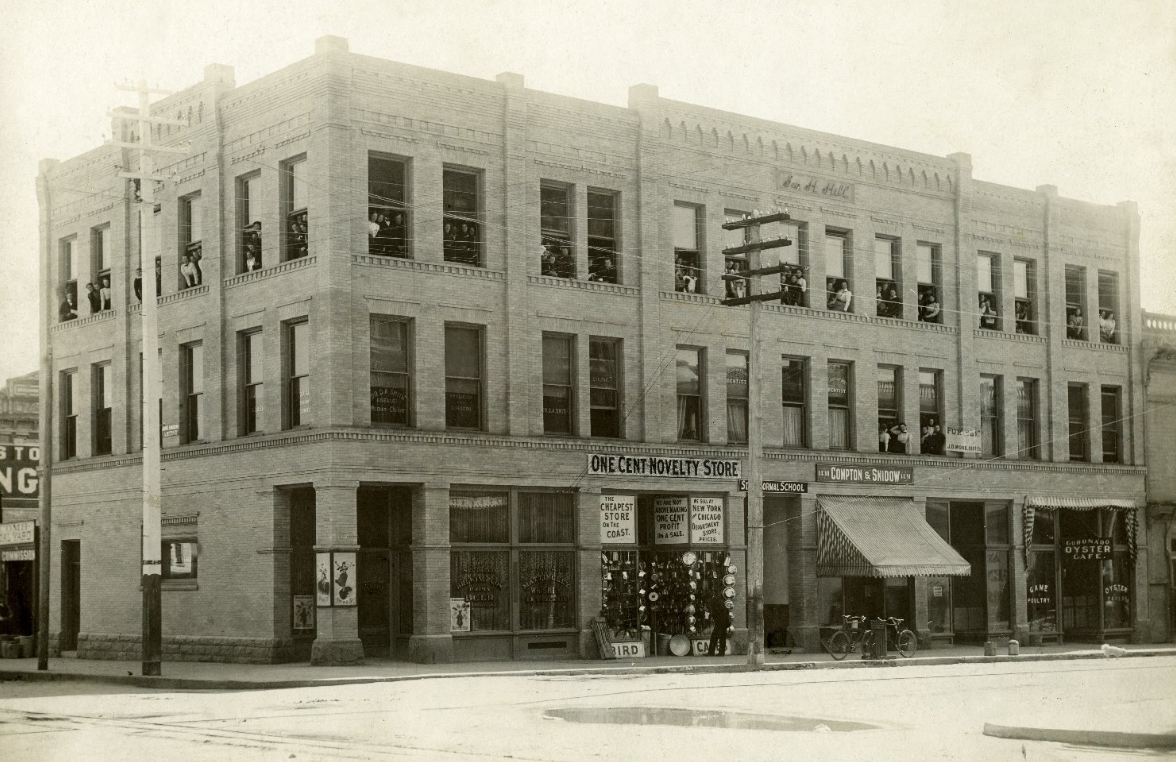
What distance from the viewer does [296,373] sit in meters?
31.6

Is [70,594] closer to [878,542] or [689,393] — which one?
[689,393]

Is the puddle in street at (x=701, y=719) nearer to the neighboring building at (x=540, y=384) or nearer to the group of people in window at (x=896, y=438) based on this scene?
the neighboring building at (x=540, y=384)

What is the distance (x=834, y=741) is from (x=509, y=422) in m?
16.7

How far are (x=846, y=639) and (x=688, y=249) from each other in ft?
33.3

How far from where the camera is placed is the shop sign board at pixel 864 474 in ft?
125

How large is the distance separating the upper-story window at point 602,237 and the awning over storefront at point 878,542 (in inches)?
334

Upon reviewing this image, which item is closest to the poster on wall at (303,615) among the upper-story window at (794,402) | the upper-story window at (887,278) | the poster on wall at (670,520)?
the poster on wall at (670,520)

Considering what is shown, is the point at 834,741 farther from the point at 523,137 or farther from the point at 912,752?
the point at 523,137

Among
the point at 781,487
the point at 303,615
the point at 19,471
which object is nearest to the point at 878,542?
the point at 781,487

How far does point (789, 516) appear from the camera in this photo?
124 ft

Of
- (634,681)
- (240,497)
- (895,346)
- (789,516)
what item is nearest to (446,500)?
(240,497)

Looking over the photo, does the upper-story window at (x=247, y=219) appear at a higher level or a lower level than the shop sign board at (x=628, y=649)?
higher

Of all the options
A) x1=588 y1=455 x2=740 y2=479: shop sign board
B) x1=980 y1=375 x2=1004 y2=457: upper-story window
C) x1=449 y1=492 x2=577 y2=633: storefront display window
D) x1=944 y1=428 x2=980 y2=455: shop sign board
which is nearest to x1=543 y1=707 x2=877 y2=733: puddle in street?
x1=449 y1=492 x2=577 y2=633: storefront display window

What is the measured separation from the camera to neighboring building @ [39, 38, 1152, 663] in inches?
1224
